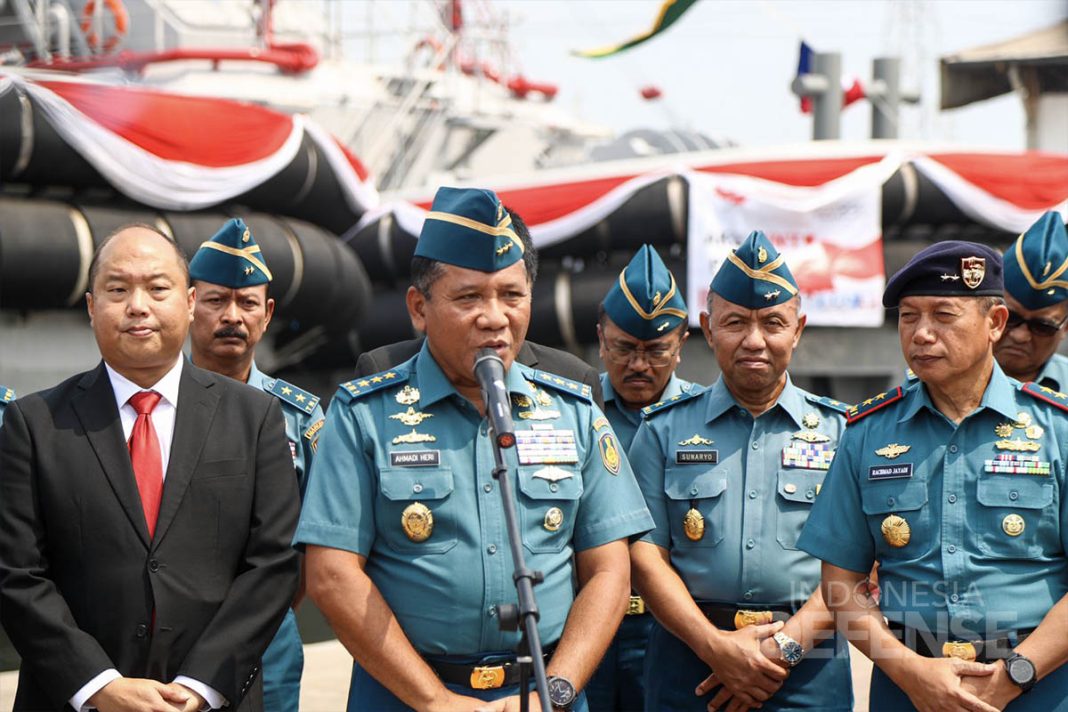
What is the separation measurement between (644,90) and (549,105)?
2.23 metres

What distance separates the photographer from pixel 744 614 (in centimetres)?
351

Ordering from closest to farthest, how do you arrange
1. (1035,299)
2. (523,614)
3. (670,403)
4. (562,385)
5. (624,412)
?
(523,614) < (562,385) < (670,403) < (1035,299) < (624,412)

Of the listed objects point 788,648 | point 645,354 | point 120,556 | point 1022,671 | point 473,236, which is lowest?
point 788,648

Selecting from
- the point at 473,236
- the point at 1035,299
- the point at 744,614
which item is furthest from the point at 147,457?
the point at 1035,299

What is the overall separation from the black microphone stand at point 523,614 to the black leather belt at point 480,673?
0.45 meters

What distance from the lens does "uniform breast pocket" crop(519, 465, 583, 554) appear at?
9.04 ft

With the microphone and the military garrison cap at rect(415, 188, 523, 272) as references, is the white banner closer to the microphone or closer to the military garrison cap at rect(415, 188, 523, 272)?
the military garrison cap at rect(415, 188, 523, 272)

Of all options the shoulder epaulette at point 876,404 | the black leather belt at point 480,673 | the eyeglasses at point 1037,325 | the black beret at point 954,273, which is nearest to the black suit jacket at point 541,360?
the shoulder epaulette at point 876,404

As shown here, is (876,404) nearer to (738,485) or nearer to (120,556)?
(738,485)

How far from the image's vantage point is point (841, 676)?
3.53m

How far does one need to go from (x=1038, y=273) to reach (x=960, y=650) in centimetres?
161

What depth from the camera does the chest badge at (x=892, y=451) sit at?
10.2ft

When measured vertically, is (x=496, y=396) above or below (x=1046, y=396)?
above

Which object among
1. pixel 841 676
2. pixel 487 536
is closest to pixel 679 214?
pixel 841 676
